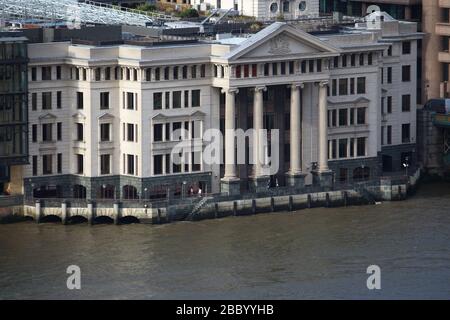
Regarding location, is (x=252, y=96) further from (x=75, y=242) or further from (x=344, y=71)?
(x=75, y=242)

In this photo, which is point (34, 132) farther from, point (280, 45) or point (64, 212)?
point (280, 45)

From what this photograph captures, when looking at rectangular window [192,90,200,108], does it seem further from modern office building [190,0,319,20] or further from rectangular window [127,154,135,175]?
modern office building [190,0,319,20]

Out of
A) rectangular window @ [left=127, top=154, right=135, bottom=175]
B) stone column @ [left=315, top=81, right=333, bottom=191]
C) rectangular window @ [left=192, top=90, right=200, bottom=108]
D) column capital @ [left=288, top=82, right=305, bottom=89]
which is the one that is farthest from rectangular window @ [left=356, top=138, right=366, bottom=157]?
rectangular window @ [left=127, top=154, right=135, bottom=175]

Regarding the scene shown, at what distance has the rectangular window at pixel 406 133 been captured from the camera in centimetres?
15550

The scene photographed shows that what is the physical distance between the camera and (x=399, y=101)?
155m

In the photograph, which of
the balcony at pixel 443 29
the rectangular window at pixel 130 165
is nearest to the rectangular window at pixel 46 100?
the rectangular window at pixel 130 165

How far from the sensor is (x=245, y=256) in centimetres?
13150

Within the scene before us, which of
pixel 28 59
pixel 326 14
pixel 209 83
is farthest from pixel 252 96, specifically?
pixel 326 14

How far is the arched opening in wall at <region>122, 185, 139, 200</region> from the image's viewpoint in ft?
470

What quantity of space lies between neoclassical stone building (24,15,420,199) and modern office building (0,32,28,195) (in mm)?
598

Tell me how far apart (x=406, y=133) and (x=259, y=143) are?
506 inches

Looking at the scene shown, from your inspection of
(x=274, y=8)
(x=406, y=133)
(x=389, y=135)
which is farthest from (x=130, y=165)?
(x=274, y=8)

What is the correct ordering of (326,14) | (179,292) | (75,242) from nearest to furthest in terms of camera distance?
1. (179,292)
2. (75,242)
3. (326,14)

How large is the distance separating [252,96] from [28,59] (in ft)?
39.7
